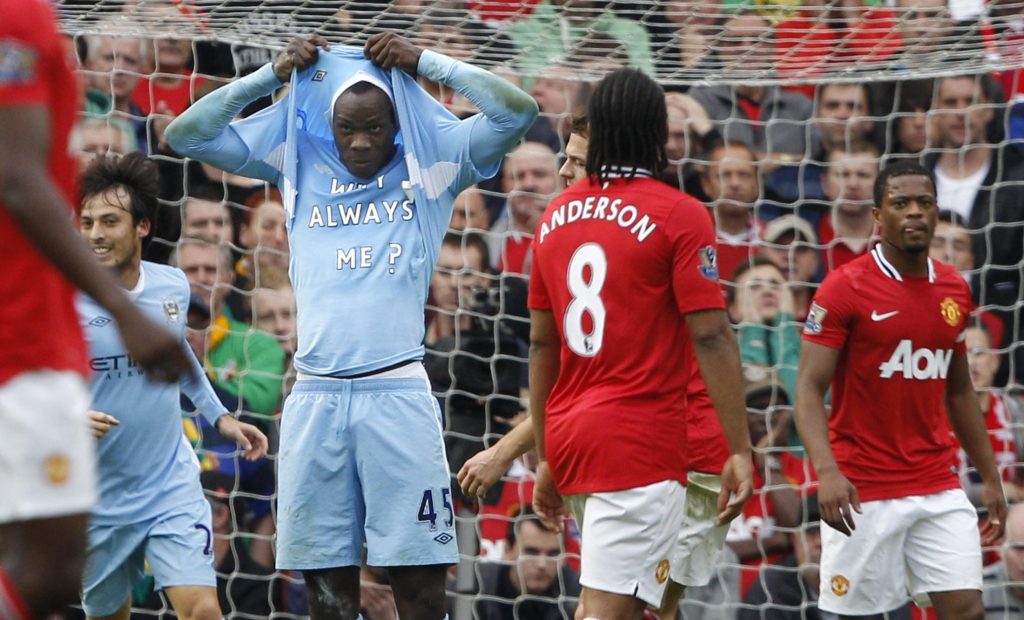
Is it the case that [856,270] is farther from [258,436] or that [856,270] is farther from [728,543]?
[258,436]

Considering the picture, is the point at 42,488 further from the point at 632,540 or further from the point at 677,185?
the point at 677,185

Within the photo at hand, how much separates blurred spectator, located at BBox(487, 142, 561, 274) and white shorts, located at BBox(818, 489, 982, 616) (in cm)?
218

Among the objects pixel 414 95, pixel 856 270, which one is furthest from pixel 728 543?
pixel 414 95

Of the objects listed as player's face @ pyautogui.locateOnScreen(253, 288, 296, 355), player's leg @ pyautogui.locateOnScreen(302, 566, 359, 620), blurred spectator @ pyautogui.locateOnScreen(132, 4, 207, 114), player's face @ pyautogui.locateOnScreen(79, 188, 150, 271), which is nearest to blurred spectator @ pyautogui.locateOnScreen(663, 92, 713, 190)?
player's face @ pyautogui.locateOnScreen(253, 288, 296, 355)

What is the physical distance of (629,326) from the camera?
12.8ft

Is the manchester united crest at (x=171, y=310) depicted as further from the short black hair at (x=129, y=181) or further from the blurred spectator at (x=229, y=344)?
the blurred spectator at (x=229, y=344)

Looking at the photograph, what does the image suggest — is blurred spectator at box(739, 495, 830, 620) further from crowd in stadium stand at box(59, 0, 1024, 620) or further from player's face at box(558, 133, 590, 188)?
player's face at box(558, 133, 590, 188)

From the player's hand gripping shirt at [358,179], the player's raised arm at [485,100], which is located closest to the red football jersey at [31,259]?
the player's hand gripping shirt at [358,179]

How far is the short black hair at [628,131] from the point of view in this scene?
4.02 m

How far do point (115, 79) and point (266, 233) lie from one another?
984mm

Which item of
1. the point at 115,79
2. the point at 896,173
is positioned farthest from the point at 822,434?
the point at 115,79

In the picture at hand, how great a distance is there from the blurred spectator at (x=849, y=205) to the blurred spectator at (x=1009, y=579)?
4.43 ft

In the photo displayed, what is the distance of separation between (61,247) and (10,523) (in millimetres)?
482

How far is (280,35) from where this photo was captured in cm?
611
